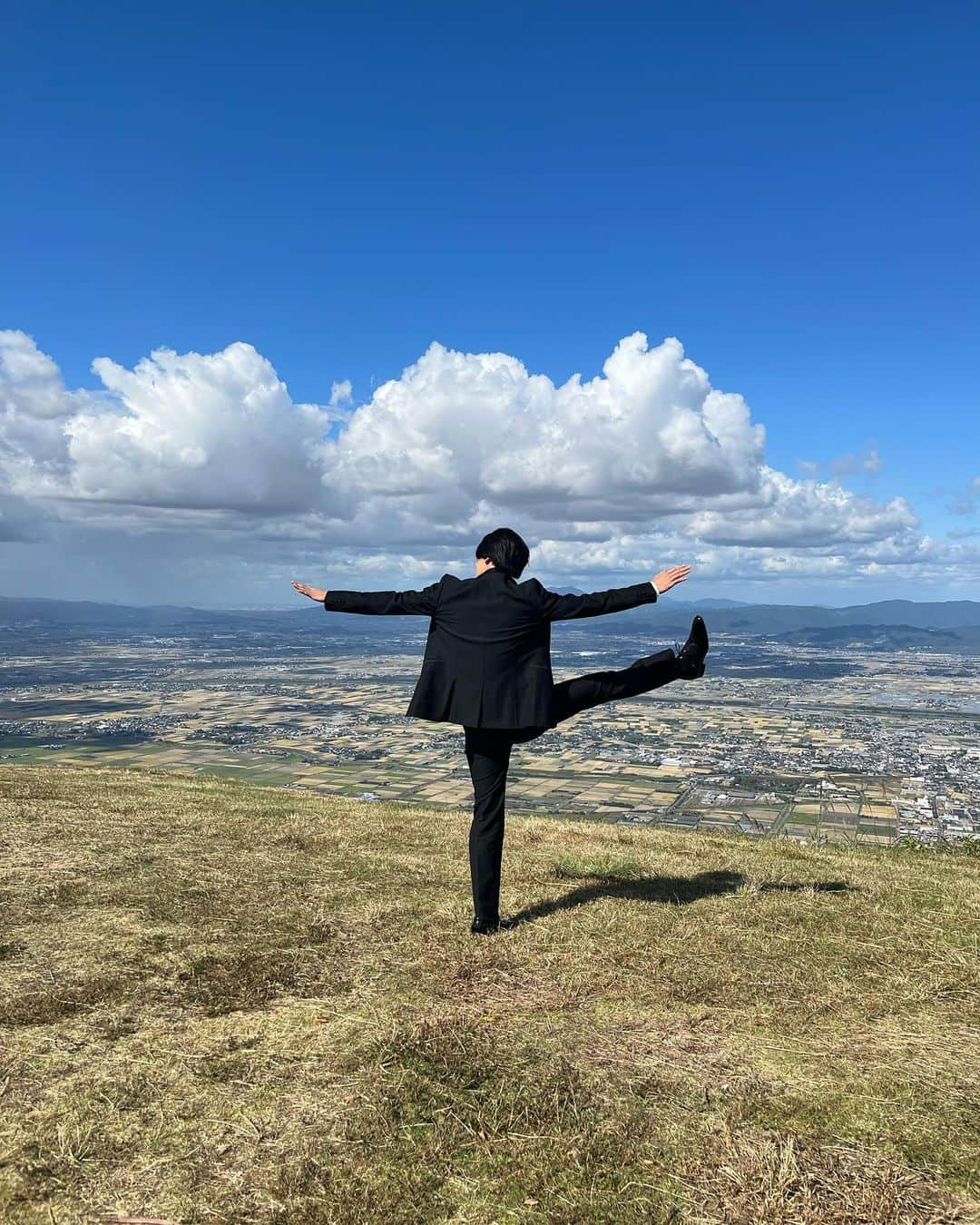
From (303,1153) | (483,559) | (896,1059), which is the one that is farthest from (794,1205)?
(483,559)

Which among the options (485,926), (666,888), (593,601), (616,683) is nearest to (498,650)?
(593,601)

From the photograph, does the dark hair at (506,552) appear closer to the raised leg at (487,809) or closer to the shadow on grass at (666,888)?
the raised leg at (487,809)

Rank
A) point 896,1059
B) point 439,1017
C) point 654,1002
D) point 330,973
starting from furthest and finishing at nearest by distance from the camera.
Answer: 1. point 330,973
2. point 654,1002
3. point 439,1017
4. point 896,1059

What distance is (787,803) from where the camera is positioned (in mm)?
46094

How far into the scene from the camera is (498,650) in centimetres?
626

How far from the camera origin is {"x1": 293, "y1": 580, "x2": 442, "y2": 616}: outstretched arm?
6.58 m

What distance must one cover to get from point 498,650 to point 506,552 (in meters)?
0.88

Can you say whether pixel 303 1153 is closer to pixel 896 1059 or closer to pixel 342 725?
pixel 896 1059

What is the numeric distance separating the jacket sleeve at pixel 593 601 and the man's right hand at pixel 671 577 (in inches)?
7.7

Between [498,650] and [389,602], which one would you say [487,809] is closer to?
[498,650]

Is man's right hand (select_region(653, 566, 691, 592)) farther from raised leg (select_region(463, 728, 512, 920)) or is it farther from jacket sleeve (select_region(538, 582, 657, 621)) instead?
raised leg (select_region(463, 728, 512, 920))

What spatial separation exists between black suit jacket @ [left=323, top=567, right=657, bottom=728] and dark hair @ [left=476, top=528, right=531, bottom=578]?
11cm

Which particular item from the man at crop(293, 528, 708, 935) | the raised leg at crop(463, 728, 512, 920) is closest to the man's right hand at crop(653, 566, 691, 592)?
the man at crop(293, 528, 708, 935)

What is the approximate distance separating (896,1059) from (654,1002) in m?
1.38
